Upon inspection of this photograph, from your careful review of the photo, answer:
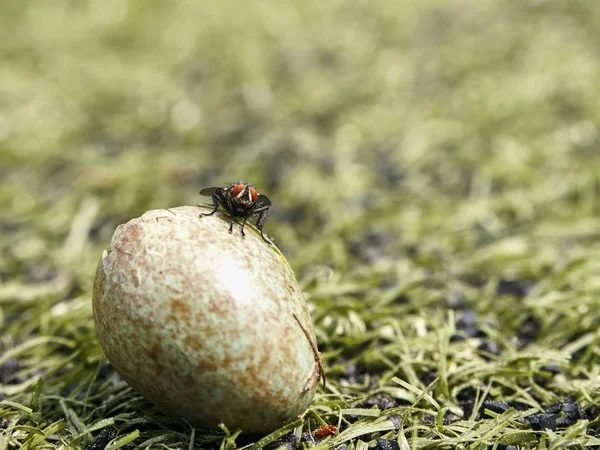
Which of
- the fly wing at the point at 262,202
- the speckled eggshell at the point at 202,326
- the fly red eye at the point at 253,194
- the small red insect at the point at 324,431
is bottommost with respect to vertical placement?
the small red insect at the point at 324,431

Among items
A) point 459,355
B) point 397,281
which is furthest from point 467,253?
point 459,355

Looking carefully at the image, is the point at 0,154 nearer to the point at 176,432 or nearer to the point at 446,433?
the point at 176,432

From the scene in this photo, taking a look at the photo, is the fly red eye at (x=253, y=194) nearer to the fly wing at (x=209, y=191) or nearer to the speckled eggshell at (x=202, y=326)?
the fly wing at (x=209, y=191)

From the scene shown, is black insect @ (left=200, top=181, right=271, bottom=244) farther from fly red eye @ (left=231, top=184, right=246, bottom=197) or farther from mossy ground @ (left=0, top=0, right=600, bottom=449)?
mossy ground @ (left=0, top=0, right=600, bottom=449)

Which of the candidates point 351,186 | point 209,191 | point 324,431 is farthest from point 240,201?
→ point 351,186

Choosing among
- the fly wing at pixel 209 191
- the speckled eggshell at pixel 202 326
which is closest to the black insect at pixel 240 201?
the fly wing at pixel 209 191

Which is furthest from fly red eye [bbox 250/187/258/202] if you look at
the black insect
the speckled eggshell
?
the speckled eggshell

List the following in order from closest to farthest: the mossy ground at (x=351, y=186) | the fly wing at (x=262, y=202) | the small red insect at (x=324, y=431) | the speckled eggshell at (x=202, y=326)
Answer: the speckled eggshell at (x=202, y=326)
the small red insect at (x=324, y=431)
the fly wing at (x=262, y=202)
the mossy ground at (x=351, y=186)

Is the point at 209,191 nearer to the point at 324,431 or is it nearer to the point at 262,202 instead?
the point at 262,202

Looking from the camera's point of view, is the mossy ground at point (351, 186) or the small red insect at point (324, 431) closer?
the small red insect at point (324, 431)
